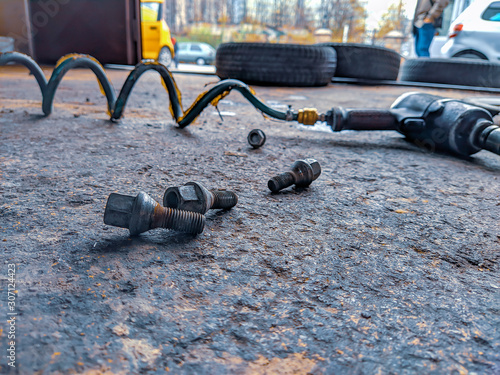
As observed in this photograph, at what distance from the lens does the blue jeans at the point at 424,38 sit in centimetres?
652

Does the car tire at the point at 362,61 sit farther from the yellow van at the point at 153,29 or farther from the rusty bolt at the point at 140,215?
the yellow van at the point at 153,29

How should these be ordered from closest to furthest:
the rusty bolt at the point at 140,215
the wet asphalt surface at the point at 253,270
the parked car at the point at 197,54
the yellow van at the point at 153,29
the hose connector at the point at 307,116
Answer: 1. the wet asphalt surface at the point at 253,270
2. the rusty bolt at the point at 140,215
3. the hose connector at the point at 307,116
4. the yellow van at the point at 153,29
5. the parked car at the point at 197,54

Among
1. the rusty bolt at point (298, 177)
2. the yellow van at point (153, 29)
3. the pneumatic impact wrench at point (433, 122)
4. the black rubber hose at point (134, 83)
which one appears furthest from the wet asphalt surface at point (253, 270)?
the yellow van at point (153, 29)

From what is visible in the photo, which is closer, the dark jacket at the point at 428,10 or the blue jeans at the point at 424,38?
the dark jacket at the point at 428,10

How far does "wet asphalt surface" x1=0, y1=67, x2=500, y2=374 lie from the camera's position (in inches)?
19.5

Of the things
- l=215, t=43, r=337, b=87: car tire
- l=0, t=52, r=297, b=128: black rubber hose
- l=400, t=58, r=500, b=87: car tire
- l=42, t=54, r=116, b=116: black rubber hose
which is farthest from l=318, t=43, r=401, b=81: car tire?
l=42, t=54, r=116, b=116: black rubber hose

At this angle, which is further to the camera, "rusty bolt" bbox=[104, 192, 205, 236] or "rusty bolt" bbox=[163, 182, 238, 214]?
"rusty bolt" bbox=[163, 182, 238, 214]

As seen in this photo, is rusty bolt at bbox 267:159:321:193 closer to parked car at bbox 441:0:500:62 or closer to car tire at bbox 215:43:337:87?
car tire at bbox 215:43:337:87

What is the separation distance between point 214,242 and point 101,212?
0.29 m

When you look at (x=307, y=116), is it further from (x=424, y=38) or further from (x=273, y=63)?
(x=424, y=38)

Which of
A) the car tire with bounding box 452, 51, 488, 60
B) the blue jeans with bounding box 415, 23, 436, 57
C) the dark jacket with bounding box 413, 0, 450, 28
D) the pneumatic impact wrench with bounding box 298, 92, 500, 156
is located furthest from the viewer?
the blue jeans with bounding box 415, 23, 436, 57

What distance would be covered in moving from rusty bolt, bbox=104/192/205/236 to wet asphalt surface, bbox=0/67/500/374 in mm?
43

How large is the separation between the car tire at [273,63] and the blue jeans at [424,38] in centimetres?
351

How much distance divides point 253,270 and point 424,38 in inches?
284
